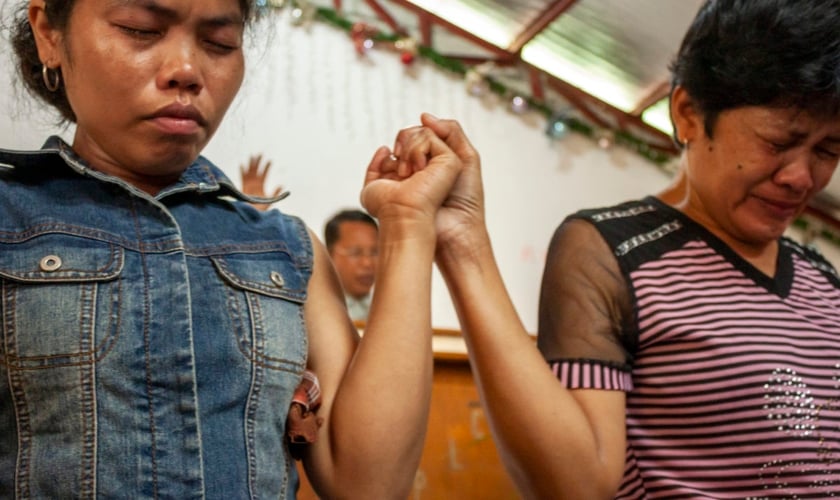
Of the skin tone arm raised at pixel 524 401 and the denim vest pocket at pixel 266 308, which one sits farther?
the skin tone arm raised at pixel 524 401

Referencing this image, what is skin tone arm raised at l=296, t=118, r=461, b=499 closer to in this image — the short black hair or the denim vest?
the denim vest

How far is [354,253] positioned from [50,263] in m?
1.92

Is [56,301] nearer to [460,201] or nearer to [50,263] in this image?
[50,263]

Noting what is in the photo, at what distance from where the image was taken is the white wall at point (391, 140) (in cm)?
284

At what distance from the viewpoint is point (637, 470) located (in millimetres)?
1081

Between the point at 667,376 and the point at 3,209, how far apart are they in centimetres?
73

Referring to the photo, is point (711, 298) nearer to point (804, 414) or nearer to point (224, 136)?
point (804, 414)

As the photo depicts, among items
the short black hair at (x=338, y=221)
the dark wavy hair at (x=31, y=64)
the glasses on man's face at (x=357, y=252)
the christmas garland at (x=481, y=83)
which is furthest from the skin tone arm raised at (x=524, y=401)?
the christmas garland at (x=481, y=83)

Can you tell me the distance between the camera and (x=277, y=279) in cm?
93

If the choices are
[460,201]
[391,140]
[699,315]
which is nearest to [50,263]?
[460,201]

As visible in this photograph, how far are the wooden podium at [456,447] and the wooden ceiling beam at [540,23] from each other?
4.00 feet

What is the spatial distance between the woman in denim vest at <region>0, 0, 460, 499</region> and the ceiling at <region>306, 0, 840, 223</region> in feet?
7.36

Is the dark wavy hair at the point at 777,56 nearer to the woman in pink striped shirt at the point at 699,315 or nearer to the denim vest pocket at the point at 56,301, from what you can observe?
the woman in pink striped shirt at the point at 699,315

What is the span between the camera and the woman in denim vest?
0.77m
